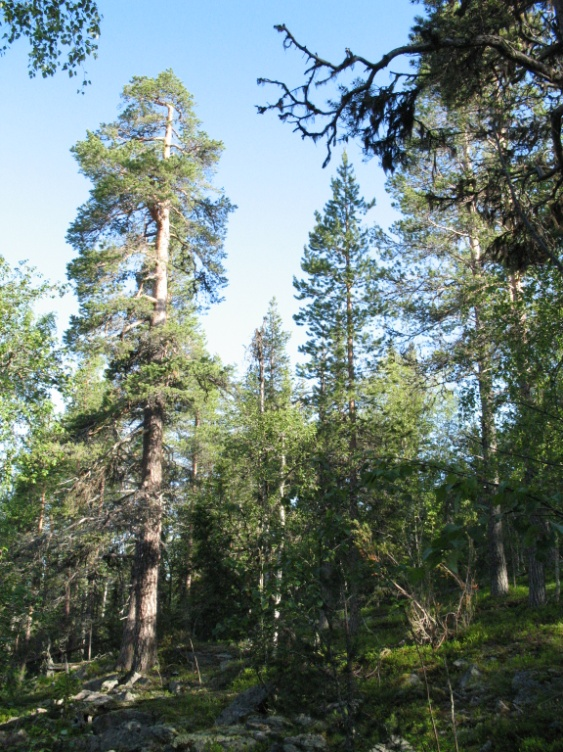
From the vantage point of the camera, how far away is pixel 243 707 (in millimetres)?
9383

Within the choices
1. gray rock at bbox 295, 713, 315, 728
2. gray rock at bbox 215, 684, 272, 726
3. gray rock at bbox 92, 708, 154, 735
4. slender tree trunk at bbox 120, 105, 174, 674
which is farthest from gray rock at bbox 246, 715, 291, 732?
slender tree trunk at bbox 120, 105, 174, 674

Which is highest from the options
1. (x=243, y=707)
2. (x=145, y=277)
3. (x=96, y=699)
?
(x=145, y=277)

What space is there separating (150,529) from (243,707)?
18.9 ft

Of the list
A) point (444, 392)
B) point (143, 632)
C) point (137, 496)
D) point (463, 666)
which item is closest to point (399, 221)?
point (444, 392)

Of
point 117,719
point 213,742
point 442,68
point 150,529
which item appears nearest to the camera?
point 442,68

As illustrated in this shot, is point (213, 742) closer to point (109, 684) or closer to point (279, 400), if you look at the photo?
point (109, 684)

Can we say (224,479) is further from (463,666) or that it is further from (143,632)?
(463,666)

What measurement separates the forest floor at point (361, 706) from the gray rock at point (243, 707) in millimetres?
22

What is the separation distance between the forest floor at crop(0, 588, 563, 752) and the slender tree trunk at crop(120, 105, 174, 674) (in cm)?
93

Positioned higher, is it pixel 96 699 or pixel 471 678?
pixel 471 678

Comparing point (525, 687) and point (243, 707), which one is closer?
point (525, 687)

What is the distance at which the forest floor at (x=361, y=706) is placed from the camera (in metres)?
6.79

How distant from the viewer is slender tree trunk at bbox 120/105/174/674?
13977mm

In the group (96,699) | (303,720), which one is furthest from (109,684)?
(303,720)
